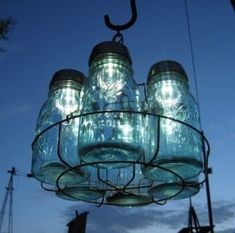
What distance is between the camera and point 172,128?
1.77m

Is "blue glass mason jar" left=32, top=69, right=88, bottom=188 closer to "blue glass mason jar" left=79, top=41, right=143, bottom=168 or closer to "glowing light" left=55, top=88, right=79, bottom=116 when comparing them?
"glowing light" left=55, top=88, right=79, bottom=116

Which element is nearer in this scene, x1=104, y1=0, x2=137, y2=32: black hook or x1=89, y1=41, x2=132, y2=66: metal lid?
x1=89, y1=41, x2=132, y2=66: metal lid

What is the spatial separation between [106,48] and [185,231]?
13228mm

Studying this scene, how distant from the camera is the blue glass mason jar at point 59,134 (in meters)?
1.86

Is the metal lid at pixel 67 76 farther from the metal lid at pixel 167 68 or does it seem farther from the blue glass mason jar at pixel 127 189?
the blue glass mason jar at pixel 127 189

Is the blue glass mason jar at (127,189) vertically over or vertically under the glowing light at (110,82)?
under

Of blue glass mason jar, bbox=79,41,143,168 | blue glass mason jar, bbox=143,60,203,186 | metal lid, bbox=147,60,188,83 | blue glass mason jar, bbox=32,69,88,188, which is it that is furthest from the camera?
metal lid, bbox=147,60,188,83

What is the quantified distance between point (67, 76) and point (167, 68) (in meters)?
0.54

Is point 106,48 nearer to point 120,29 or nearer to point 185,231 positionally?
point 120,29

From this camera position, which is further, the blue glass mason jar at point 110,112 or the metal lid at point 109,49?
the metal lid at point 109,49

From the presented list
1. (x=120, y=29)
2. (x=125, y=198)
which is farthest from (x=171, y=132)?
(x=120, y=29)

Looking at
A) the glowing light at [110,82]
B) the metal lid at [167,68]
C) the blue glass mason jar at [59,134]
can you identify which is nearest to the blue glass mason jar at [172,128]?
the metal lid at [167,68]

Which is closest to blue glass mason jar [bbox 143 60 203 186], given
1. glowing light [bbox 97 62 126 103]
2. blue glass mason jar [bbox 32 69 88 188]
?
glowing light [bbox 97 62 126 103]

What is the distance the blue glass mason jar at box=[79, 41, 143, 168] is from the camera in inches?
61.9
